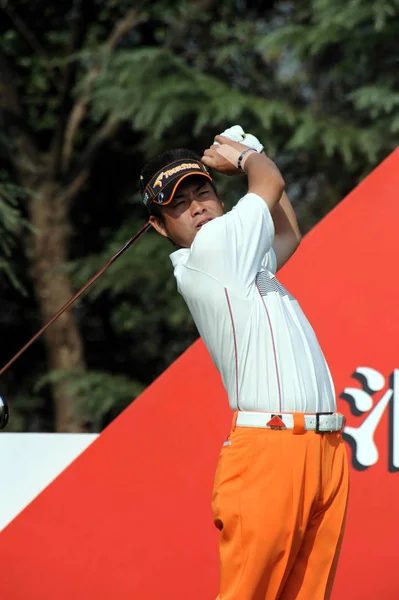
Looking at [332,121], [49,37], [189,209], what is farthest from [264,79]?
[189,209]

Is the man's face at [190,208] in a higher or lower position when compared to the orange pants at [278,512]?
higher

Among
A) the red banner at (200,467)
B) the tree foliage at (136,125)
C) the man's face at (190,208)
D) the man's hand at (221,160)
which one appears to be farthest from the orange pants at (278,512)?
the tree foliage at (136,125)

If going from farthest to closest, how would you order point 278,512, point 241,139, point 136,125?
point 136,125
point 241,139
point 278,512

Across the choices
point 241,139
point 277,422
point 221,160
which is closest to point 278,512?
point 277,422

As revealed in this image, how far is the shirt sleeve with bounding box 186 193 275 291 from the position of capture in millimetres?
2266

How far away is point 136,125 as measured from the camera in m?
7.12

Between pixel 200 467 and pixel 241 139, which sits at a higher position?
pixel 241 139

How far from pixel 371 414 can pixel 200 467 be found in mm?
635

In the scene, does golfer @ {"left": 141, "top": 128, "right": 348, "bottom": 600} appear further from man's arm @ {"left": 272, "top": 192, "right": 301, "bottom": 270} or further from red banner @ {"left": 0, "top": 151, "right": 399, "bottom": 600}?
red banner @ {"left": 0, "top": 151, "right": 399, "bottom": 600}

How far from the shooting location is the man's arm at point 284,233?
2.64m

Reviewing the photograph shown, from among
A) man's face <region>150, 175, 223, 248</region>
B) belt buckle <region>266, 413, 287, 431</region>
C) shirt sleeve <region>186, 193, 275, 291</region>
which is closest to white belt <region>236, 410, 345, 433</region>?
belt buckle <region>266, 413, 287, 431</region>

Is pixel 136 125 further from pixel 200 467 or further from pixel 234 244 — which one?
pixel 234 244

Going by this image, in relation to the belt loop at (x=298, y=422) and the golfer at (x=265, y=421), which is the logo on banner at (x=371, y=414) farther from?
the belt loop at (x=298, y=422)

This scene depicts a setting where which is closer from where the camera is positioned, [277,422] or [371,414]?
[277,422]
